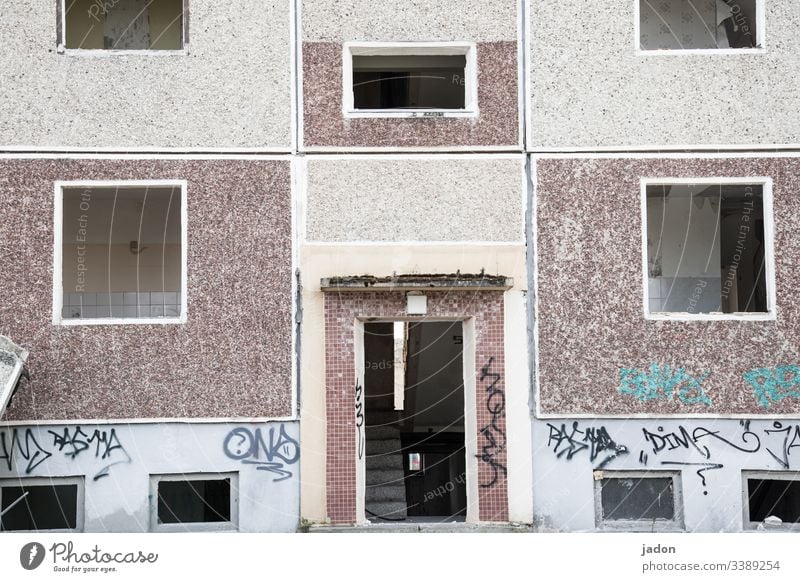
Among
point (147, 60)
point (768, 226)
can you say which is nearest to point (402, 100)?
point (147, 60)

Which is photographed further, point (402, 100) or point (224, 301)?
point (402, 100)

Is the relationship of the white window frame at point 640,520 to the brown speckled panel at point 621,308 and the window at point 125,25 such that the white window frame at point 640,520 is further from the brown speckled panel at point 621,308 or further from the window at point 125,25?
the window at point 125,25

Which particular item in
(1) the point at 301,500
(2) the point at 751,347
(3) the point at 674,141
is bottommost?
(1) the point at 301,500

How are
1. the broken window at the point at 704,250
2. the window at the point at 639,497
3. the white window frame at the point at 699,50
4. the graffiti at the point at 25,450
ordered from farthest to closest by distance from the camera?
1. the broken window at the point at 704,250
2. the white window frame at the point at 699,50
3. the window at the point at 639,497
4. the graffiti at the point at 25,450

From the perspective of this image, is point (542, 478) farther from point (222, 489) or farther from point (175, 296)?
point (175, 296)

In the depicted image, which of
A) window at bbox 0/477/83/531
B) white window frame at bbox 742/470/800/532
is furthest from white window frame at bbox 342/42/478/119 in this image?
window at bbox 0/477/83/531

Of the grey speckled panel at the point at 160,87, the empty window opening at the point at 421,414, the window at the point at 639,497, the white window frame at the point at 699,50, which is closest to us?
the window at the point at 639,497

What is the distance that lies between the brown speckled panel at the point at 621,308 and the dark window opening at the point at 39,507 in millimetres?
5286

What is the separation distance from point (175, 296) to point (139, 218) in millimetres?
1437

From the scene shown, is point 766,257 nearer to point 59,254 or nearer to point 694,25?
point 694,25

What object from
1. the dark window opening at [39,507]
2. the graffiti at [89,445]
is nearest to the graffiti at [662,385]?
the graffiti at [89,445]

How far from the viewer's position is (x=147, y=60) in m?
13.1

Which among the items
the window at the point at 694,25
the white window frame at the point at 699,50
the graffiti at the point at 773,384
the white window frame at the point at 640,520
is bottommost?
the white window frame at the point at 640,520

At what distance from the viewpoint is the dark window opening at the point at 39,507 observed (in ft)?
41.9
